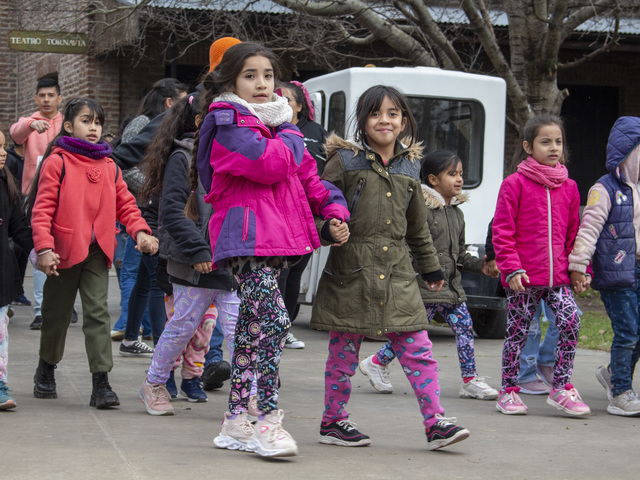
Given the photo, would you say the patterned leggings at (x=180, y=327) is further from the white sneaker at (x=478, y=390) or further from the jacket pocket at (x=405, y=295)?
the white sneaker at (x=478, y=390)

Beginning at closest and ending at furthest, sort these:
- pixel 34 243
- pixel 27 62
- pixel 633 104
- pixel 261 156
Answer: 1. pixel 261 156
2. pixel 34 243
3. pixel 633 104
4. pixel 27 62

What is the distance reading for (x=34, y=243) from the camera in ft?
16.8

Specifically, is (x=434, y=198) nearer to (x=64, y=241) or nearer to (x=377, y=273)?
(x=377, y=273)

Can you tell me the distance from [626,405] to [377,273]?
2022 millimetres

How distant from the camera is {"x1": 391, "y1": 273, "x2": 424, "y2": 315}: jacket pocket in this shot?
4391 mm

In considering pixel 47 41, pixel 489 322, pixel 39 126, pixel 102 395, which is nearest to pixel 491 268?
pixel 102 395

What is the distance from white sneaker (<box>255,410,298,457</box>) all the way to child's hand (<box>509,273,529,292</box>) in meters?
1.74

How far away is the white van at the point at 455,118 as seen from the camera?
9.18m

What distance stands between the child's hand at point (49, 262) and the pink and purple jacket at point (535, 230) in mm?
2424

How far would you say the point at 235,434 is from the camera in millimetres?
4297

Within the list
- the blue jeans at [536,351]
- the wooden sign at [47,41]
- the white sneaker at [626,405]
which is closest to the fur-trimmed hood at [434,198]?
the blue jeans at [536,351]

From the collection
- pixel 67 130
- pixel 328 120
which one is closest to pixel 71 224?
pixel 67 130

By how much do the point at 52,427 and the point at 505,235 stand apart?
264cm

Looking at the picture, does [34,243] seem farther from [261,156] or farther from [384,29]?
[384,29]
